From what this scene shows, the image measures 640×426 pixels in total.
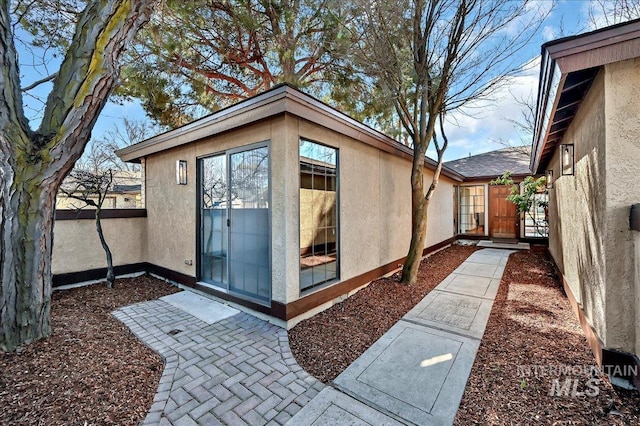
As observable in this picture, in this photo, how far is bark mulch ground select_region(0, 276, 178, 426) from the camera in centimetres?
213

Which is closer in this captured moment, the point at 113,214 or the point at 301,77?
the point at 113,214

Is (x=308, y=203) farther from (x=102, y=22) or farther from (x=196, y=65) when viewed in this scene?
(x=196, y=65)

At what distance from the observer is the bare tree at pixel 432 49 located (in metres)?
5.19

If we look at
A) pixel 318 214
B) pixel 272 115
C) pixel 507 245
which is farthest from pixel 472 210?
pixel 272 115

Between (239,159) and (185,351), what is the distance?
2.73 meters

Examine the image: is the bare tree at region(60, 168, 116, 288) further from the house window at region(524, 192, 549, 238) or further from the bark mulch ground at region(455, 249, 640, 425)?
the house window at region(524, 192, 549, 238)

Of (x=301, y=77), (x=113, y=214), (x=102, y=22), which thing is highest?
(x=301, y=77)

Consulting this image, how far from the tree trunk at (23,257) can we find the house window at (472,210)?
1319 cm

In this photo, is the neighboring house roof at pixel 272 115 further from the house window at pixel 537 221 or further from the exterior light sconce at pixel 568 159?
the house window at pixel 537 221

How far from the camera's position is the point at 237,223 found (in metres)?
4.50

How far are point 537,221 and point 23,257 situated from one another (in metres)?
13.5

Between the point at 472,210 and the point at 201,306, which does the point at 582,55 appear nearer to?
the point at 201,306

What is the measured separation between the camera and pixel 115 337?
3410 millimetres

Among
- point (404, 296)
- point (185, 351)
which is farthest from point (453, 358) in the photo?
point (185, 351)
